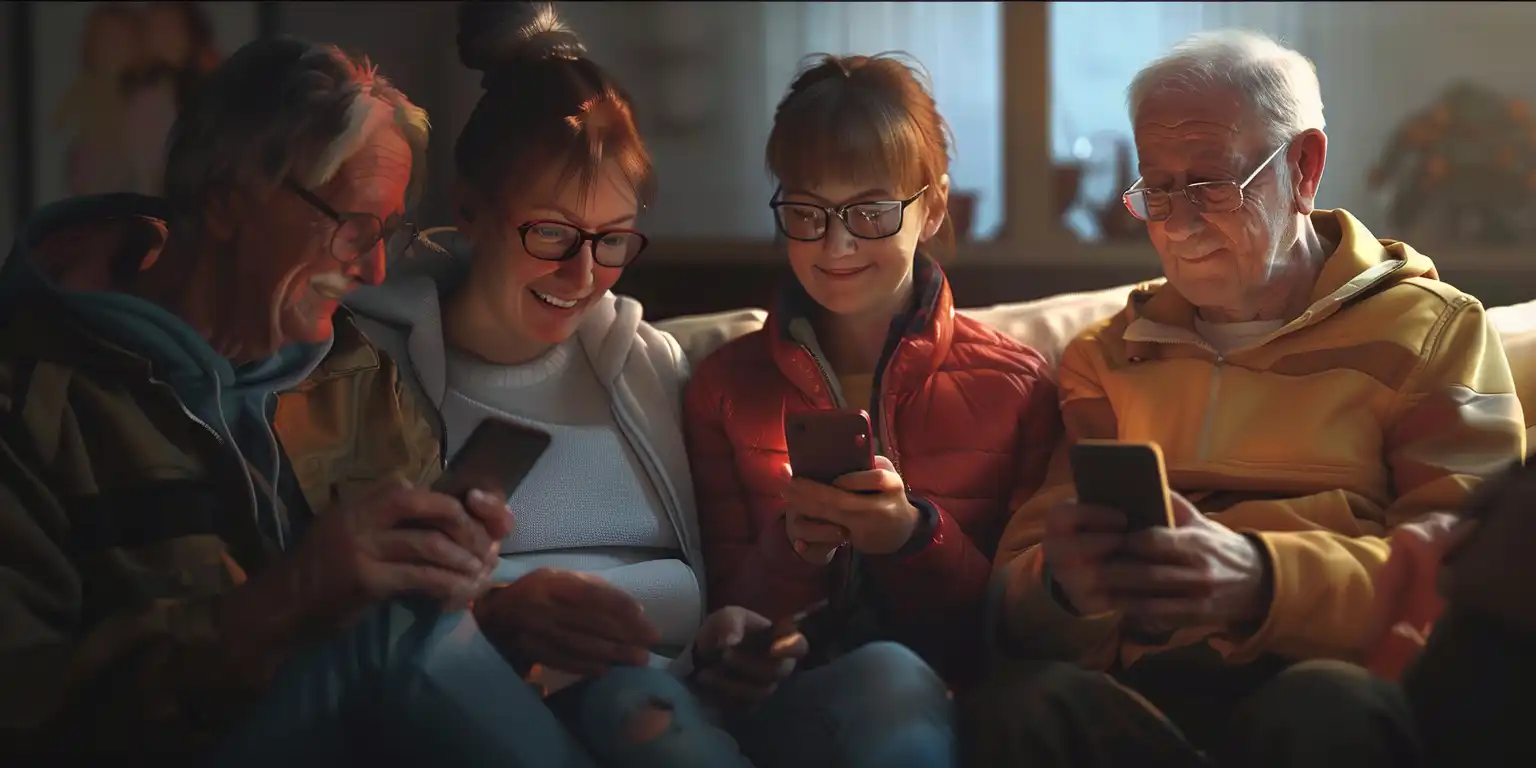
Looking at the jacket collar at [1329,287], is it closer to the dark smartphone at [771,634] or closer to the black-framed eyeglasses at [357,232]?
the dark smartphone at [771,634]

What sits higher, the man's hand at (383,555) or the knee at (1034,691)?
the man's hand at (383,555)

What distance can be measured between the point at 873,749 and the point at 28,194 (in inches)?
33.4

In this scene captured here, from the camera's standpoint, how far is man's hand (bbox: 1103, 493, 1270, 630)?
930 mm

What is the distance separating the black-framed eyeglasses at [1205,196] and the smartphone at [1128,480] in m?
0.23

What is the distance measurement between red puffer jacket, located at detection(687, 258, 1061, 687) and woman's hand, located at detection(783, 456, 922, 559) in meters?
0.02

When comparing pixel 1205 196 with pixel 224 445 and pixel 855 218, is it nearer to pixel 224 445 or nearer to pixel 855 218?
pixel 855 218

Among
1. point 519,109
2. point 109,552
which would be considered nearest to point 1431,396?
point 519,109

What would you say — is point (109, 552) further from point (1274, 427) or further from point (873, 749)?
point (1274, 427)

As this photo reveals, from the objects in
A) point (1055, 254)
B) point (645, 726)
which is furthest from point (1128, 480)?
point (1055, 254)

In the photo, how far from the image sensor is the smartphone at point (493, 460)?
0.94 metres

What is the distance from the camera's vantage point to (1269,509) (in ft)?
3.32

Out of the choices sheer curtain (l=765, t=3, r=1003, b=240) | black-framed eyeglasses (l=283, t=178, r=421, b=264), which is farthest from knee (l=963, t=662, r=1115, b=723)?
sheer curtain (l=765, t=3, r=1003, b=240)

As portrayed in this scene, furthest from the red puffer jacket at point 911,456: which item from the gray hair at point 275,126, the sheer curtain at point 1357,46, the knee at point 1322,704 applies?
the sheer curtain at point 1357,46

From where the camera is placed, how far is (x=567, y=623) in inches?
39.2
